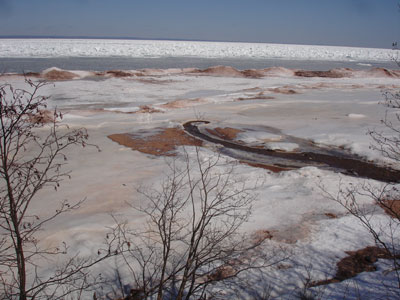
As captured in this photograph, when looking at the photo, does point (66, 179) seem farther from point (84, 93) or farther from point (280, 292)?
point (84, 93)

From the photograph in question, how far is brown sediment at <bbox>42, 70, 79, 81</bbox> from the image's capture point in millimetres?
19161

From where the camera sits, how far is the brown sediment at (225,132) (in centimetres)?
976

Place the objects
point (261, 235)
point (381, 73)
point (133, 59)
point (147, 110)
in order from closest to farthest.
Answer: point (261, 235)
point (147, 110)
point (381, 73)
point (133, 59)

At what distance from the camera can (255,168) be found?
288 inches

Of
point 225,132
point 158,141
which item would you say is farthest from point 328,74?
point 158,141

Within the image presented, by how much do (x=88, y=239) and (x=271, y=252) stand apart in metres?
2.42

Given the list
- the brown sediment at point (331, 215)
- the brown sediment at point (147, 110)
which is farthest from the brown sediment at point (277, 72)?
the brown sediment at point (331, 215)

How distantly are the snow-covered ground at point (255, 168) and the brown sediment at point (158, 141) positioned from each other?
11.4 inches

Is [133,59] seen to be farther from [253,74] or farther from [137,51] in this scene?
[253,74]

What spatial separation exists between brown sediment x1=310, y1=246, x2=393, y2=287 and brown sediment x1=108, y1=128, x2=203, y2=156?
4657 mm

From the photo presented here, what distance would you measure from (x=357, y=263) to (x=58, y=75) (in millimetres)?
19100

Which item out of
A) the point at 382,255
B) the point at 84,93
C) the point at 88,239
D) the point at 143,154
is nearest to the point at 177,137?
the point at 143,154

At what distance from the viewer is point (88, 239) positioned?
183 inches

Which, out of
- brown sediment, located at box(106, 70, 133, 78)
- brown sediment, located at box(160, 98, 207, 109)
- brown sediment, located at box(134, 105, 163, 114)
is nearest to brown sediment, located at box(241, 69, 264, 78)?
brown sediment, located at box(106, 70, 133, 78)
